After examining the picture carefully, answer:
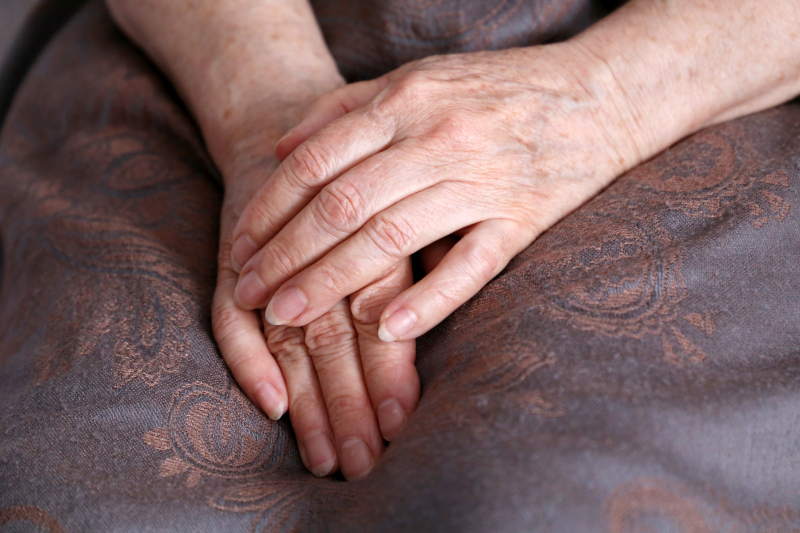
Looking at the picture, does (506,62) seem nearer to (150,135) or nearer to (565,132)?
(565,132)

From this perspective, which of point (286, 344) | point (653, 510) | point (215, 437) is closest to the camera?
point (653, 510)

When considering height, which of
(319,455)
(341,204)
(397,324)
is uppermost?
(341,204)

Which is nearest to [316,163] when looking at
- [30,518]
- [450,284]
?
[450,284]

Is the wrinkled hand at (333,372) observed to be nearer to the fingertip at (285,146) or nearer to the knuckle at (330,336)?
the knuckle at (330,336)

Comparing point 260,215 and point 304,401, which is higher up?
point 260,215

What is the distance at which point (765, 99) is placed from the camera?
836 mm

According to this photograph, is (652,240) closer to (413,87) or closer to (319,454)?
(413,87)

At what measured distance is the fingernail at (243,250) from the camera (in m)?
0.72

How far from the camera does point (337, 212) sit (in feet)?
2.14

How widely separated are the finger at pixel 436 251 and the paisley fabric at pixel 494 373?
89 millimetres

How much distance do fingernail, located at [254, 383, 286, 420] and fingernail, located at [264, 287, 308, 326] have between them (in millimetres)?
78

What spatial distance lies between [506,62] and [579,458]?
20.9 inches

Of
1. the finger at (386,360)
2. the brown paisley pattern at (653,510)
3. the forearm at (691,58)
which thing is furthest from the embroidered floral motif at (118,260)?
the forearm at (691,58)

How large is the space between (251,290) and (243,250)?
6 cm
